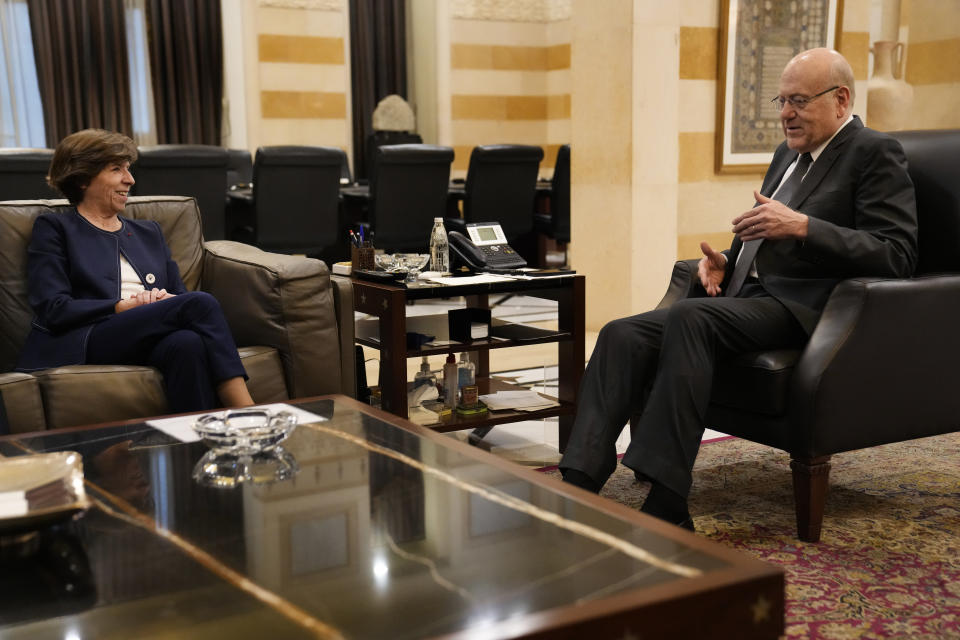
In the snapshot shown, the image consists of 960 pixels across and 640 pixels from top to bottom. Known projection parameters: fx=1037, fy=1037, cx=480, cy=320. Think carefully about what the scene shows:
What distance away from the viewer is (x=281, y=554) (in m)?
1.49

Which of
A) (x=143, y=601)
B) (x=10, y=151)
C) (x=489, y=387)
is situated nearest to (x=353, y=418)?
(x=143, y=601)


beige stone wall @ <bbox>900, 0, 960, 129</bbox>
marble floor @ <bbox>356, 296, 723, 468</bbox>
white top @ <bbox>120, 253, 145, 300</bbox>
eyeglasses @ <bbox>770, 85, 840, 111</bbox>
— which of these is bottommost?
marble floor @ <bbox>356, 296, 723, 468</bbox>

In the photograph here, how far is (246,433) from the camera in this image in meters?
1.97

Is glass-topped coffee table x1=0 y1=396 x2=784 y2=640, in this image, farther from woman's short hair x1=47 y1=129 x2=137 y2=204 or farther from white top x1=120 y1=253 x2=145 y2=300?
woman's short hair x1=47 y1=129 x2=137 y2=204

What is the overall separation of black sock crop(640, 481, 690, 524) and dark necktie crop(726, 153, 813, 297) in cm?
73

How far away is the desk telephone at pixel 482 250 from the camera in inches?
135

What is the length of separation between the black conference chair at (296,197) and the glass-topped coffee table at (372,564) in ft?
13.4

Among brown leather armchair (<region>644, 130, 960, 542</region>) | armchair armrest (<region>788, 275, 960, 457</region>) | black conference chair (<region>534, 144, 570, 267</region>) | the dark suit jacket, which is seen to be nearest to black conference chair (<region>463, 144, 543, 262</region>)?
black conference chair (<region>534, 144, 570, 267</region>)

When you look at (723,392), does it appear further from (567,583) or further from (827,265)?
(567,583)

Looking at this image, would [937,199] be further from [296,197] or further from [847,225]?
[296,197]

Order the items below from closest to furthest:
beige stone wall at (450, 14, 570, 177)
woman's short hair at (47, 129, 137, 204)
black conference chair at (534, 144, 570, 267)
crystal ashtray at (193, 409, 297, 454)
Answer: crystal ashtray at (193, 409, 297, 454) → woman's short hair at (47, 129, 137, 204) → black conference chair at (534, 144, 570, 267) → beige stone wall at (450, 14, 570, 177)

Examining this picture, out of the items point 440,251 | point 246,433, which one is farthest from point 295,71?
point 246,433

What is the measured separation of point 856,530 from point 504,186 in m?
4.20

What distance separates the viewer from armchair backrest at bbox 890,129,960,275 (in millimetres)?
2906
